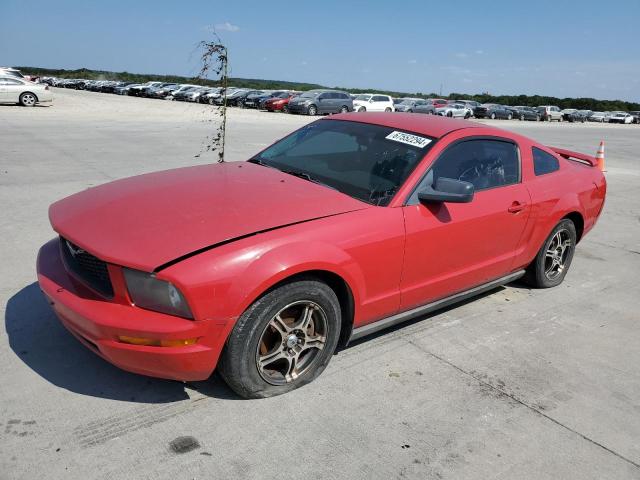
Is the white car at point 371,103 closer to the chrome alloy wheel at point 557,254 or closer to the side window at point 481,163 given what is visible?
the chrome alloy wheel at point 557,254

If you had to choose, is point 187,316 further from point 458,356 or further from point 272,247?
point 458,356

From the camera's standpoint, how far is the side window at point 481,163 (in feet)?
11.8

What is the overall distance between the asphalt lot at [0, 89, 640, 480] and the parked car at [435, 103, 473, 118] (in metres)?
37.5

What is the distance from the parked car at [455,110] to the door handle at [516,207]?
37037 mm

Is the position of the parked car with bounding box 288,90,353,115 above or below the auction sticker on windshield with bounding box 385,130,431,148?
above

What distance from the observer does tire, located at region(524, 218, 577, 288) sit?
15.0 feet

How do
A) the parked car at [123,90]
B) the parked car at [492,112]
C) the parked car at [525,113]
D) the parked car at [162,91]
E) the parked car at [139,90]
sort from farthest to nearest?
the parked car at [123,90], the parked car at [139,90], the parked car at [525,113], the parked car at [162,91], the parked car at [492,112]

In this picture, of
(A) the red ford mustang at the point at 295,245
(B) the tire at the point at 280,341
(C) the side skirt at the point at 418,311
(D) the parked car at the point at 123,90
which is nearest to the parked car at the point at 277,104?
(D) the parked car at the point at 123,90

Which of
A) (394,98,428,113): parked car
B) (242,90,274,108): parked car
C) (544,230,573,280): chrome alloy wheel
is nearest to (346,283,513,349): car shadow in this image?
(544,230,573,280): chrome alloy wheel

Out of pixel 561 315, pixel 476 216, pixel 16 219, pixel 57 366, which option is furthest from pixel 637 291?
pixel 16 219

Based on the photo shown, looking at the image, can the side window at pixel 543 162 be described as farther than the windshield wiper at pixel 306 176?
Yes

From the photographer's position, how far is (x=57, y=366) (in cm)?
304

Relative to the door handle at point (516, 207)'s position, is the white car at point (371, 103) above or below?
above

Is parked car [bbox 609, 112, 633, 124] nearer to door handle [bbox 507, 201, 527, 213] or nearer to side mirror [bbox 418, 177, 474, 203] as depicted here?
door handle [bbox 507, 201, 527, 213]
